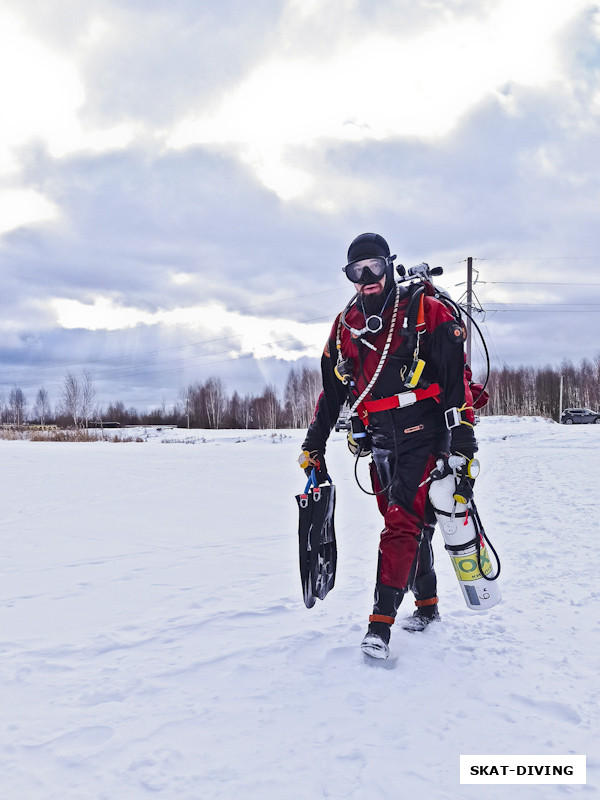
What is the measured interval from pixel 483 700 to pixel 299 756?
855 millimetres

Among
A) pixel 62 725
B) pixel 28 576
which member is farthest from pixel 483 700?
pixel 28 576

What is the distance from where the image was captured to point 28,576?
429 centimetres

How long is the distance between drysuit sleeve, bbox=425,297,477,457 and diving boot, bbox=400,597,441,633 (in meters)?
0.94

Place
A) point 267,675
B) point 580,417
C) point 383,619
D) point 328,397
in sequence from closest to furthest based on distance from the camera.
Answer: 1. point 267,675
2. point 383,619
3. point 328,397
4. point 580,417

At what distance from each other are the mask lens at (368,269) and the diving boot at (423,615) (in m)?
1.92

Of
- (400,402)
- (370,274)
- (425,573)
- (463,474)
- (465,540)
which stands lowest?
(425,573)

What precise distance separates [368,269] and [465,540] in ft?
5.36

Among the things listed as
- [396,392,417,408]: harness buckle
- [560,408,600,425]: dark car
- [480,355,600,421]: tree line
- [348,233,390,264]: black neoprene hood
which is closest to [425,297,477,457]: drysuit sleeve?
[396,392,417,408]: harness buckle

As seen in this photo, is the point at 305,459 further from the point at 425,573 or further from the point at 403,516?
the point at 425,573

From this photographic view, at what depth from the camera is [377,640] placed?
8.70ft

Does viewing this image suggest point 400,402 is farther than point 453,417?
Yes

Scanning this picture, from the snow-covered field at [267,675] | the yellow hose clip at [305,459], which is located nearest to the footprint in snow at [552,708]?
the snow-covered field at [267,675]

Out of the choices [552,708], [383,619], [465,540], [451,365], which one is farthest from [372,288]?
[552,708]

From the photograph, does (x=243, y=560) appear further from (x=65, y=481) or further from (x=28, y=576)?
(x=65, y=481)
